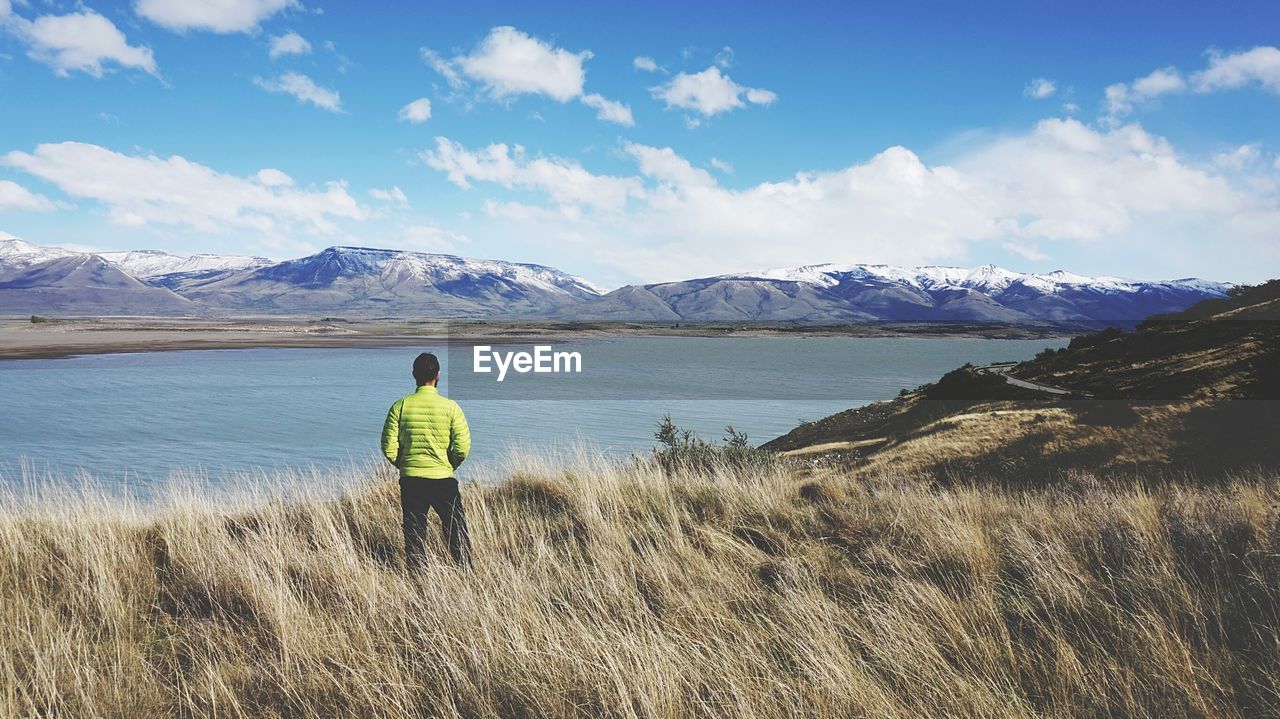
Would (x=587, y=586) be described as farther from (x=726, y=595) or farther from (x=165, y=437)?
(x=165, y=437)

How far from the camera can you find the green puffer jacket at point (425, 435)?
5625 millimetres

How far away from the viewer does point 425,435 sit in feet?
18.4

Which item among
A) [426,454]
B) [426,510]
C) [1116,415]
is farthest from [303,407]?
[1116,415]

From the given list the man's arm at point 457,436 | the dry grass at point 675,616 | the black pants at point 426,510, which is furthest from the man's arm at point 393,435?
the dry grass at point 675,616

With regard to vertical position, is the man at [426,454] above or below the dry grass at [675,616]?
above

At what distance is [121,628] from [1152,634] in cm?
572

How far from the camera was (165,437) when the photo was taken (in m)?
24.7

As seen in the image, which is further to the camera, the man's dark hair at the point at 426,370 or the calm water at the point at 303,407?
the calm water at the point at 303,407

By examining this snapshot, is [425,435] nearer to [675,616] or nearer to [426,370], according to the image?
[426,370]

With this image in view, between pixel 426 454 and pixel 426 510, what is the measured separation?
47 cm

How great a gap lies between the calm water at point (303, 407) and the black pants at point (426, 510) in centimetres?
434

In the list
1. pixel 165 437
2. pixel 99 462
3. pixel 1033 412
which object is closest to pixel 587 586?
pixel 1033 412

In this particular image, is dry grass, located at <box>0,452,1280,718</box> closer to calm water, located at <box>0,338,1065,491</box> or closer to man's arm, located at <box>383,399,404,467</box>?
man's arm, located at <box>383,399,404,467</box>

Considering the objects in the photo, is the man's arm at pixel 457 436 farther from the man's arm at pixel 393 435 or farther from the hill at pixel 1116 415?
the hill at pixel 1116 415
